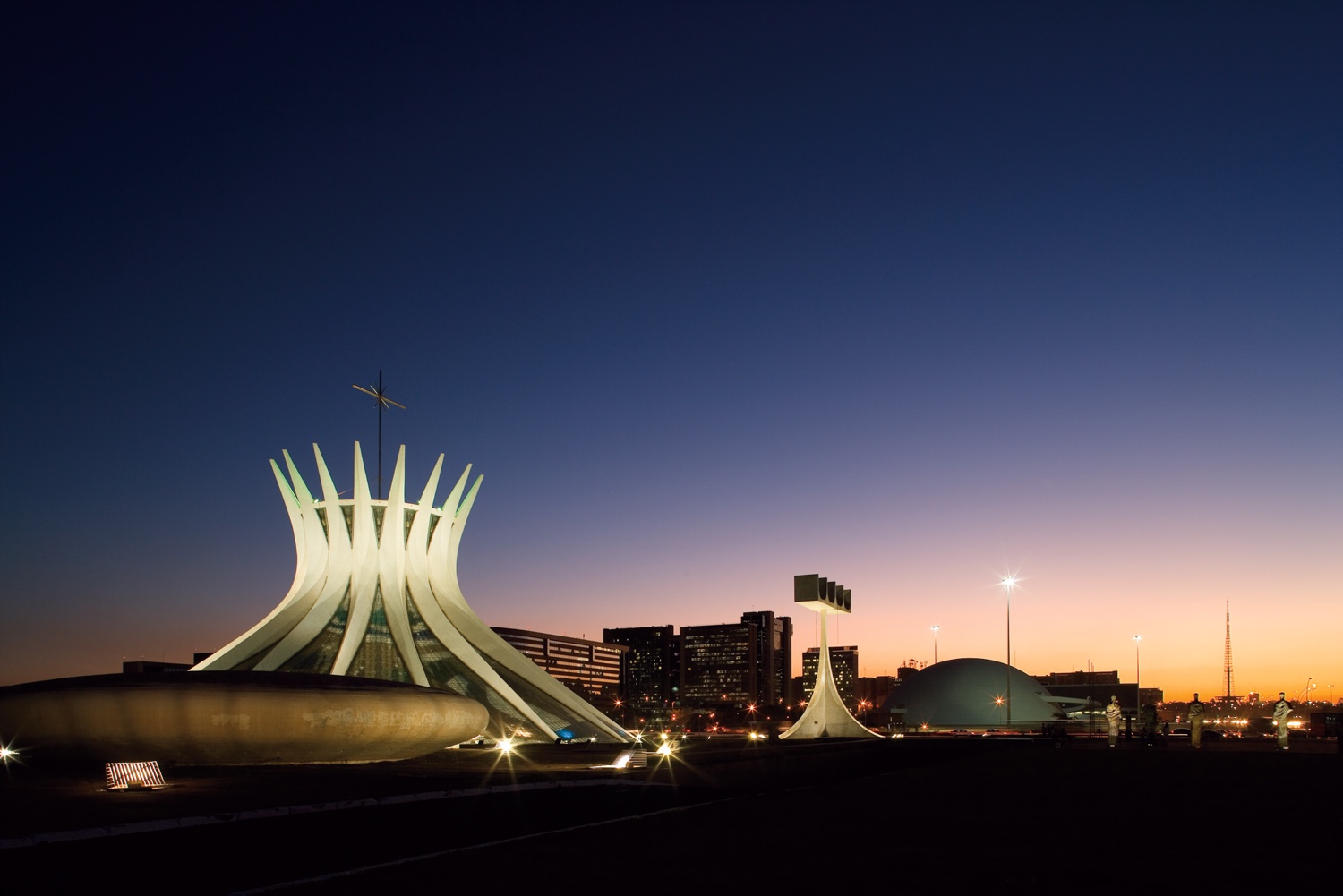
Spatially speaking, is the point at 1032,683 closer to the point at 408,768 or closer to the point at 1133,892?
the point at 408,768

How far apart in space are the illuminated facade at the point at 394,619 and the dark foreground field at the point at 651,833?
12993 mm

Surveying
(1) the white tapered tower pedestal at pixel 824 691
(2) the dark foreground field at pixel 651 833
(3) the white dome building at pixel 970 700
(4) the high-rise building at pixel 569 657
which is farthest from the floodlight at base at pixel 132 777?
(4) the high-rise building at pixel 569 657

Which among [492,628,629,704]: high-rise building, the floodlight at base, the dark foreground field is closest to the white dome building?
the dark foreground field

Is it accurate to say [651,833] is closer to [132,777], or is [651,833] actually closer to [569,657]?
[132,777]

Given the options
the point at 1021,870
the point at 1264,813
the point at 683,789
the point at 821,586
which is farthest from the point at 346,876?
the point at 821,586

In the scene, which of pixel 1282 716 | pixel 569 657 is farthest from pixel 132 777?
pixel 569 657

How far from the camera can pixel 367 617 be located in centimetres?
3045

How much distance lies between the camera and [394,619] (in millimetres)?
30750

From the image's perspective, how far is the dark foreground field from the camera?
22.4 feet

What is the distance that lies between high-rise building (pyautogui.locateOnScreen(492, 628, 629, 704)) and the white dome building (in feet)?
295

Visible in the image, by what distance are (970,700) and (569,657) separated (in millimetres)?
119274

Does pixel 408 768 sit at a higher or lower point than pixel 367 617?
lower

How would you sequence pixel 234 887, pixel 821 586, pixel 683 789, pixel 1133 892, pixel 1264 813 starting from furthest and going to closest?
1. pixel 821 586
2. pixel 683 789
3. pixel 1264 813
4. pixel 234 887
5. pixel 1133 892

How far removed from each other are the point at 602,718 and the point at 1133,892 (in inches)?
991
